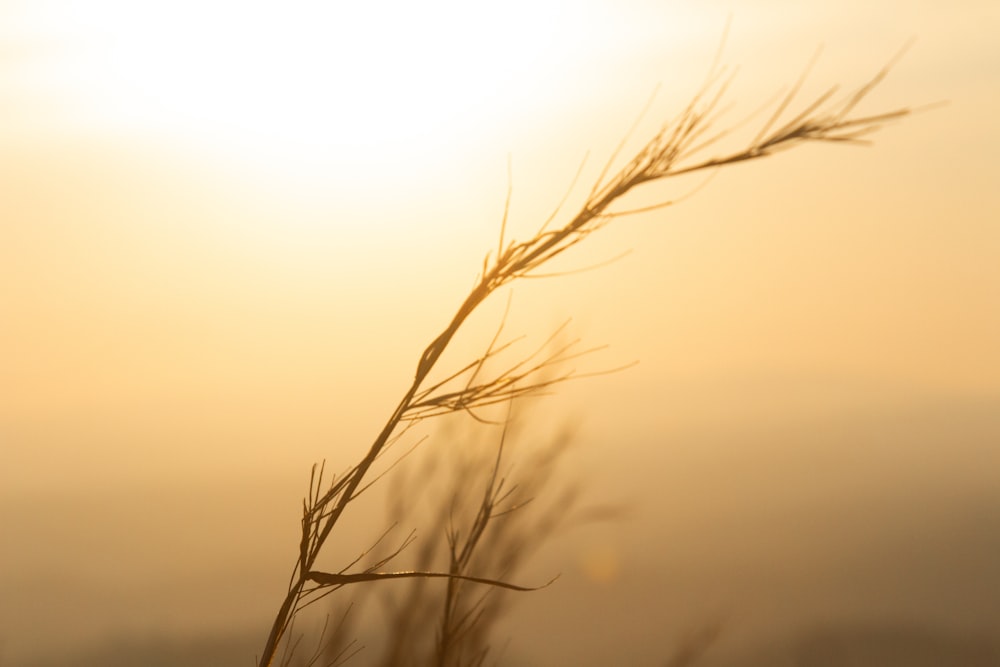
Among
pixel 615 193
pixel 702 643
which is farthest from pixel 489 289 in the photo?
pixel 702 643

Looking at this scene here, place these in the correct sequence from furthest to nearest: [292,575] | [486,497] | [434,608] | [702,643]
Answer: [702,643] → [434,608] → [486,497] → [292,575]

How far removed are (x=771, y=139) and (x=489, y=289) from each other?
485 mm

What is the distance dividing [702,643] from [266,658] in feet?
4.05

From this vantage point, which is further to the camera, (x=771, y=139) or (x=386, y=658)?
(x=386, y=658)

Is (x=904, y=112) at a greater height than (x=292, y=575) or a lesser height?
greater

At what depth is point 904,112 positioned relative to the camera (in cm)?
157

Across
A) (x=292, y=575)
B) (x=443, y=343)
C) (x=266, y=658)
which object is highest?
(x=443, y=343)

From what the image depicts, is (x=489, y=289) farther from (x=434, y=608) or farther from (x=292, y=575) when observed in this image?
(x=434, y=608)

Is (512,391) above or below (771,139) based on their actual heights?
below

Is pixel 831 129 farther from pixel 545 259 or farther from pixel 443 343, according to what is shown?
pixel 443 343

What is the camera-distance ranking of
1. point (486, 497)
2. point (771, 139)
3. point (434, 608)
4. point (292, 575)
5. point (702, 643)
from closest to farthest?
point (771, 139)
point (292, 575)
point (486, 497)
point (434, 608)
point (702, 643)

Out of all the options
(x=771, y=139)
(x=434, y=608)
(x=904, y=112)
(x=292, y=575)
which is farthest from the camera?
(x=434, y=608)

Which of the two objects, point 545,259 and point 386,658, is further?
point 386,658

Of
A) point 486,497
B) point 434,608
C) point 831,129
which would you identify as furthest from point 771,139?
point 434,608
